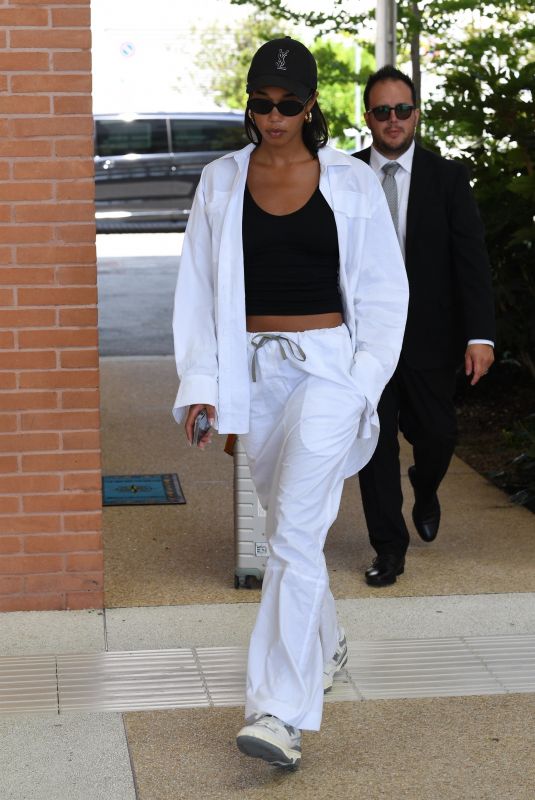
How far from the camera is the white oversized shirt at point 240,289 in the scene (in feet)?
12.8

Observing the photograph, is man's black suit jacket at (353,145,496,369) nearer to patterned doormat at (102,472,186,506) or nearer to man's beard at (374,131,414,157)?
man's beard at (374,131,414,157)

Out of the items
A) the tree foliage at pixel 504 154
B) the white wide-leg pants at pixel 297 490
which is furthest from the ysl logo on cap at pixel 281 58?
the tree foliage at pixel 504 154

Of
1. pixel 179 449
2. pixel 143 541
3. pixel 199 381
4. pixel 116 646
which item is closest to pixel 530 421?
pixel 179 449

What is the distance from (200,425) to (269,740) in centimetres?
93

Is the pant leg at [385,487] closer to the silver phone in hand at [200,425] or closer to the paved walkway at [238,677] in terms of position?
the paved walkway at [238,677]

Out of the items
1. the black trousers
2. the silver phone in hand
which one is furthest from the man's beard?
the silver phone in hand

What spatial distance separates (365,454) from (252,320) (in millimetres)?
572

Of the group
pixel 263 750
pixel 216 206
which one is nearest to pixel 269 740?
pixel 263 750

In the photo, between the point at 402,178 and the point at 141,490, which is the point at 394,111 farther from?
the point at 141,490

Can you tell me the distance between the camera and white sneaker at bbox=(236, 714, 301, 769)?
11.6 feet

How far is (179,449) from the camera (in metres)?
A: 8.09

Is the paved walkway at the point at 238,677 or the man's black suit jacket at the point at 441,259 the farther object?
the man's black suit jacket at the point at 441,259

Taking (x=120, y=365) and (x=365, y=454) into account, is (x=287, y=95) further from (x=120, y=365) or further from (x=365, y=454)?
(x=120, y=365)

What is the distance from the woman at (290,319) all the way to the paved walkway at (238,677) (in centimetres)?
30
